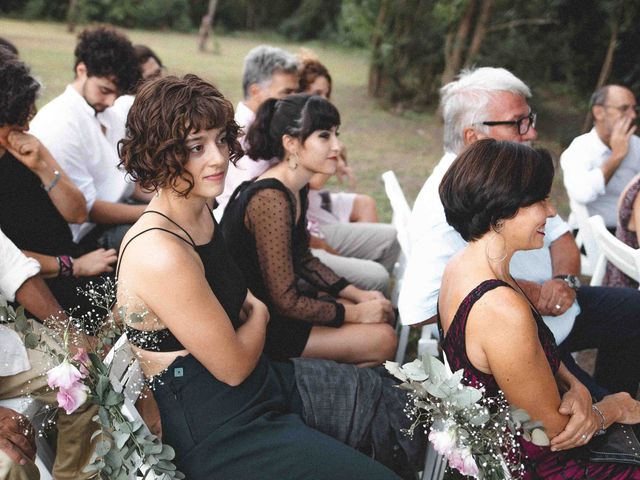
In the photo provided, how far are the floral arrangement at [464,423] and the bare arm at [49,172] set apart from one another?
75.7 inches

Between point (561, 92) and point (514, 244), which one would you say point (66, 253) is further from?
point (561, 92)

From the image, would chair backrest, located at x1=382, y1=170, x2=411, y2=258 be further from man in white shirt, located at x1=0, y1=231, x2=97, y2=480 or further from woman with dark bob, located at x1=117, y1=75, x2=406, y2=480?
man in white shirt, located at x1=0, y1=231, x2=97, y2=480

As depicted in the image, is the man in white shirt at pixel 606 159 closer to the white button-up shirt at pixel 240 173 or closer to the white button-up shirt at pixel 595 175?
the white button-up shirt at pixel 595 175

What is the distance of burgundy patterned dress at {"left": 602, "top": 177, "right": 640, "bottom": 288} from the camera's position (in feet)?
Answer: 10.1

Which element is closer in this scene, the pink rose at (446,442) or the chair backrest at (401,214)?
the pink rose at (446,442)

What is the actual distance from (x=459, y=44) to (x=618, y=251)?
830 cm

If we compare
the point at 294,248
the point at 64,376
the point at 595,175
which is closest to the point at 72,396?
the point at 64,376

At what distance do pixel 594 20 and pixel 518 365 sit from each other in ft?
33.4

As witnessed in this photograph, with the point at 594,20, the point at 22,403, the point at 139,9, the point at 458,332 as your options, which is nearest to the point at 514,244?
the point at 458,332

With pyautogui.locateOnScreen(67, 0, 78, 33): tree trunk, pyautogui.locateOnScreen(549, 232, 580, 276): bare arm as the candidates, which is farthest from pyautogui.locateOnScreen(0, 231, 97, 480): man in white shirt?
pyautogui.locateOnScreen(67, 0, 78, 33): tree trunk

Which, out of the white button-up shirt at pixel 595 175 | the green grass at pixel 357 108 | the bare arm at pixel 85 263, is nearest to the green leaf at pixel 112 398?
the green grass at pixel 357 108

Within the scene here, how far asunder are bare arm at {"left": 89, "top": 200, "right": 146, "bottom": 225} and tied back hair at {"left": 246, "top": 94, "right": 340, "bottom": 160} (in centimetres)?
91

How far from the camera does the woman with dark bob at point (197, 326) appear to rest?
1.72 m

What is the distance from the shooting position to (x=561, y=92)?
1210 centimetres
